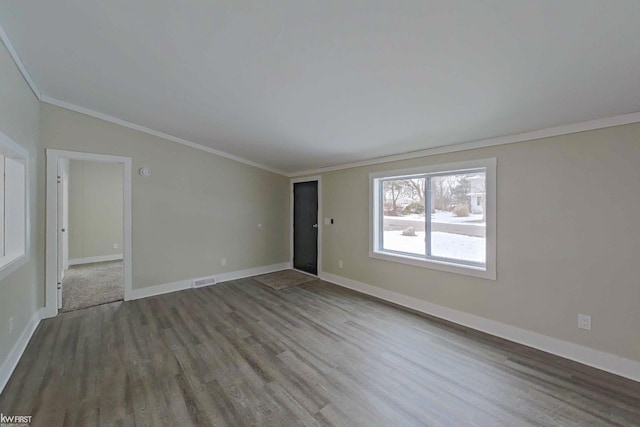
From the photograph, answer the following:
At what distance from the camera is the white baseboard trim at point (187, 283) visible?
4082mm

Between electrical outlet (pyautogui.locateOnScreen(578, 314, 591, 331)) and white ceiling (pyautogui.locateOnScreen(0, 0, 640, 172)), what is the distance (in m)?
1.73

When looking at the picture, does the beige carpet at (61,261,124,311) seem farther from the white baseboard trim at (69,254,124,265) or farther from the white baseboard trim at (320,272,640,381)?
the white baseboard trim at (320,272,640,381)

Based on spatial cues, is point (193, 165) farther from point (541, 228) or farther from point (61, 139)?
point (541, 228)

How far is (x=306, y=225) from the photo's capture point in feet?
18.4

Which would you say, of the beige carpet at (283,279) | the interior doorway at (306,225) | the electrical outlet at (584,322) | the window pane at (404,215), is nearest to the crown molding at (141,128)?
the interior doorway at (306,225)

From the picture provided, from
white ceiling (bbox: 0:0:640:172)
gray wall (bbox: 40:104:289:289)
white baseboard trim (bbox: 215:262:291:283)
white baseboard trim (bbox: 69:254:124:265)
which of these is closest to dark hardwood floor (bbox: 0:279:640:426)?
gray wall (bbox: 40:104:289:289)

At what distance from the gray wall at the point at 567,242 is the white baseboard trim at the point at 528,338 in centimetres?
6

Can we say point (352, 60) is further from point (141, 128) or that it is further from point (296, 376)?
point (141, 128)

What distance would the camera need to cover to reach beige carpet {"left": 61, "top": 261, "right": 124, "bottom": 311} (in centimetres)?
392

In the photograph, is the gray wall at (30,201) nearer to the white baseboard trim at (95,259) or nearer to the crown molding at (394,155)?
the crown molding at (394,155)

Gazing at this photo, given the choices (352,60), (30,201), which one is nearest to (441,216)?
(352,60)

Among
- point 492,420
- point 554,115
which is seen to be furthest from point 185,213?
point 554,115

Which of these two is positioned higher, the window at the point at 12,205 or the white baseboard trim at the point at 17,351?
the window at the point at 12,205

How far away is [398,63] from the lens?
1887 millimetres
